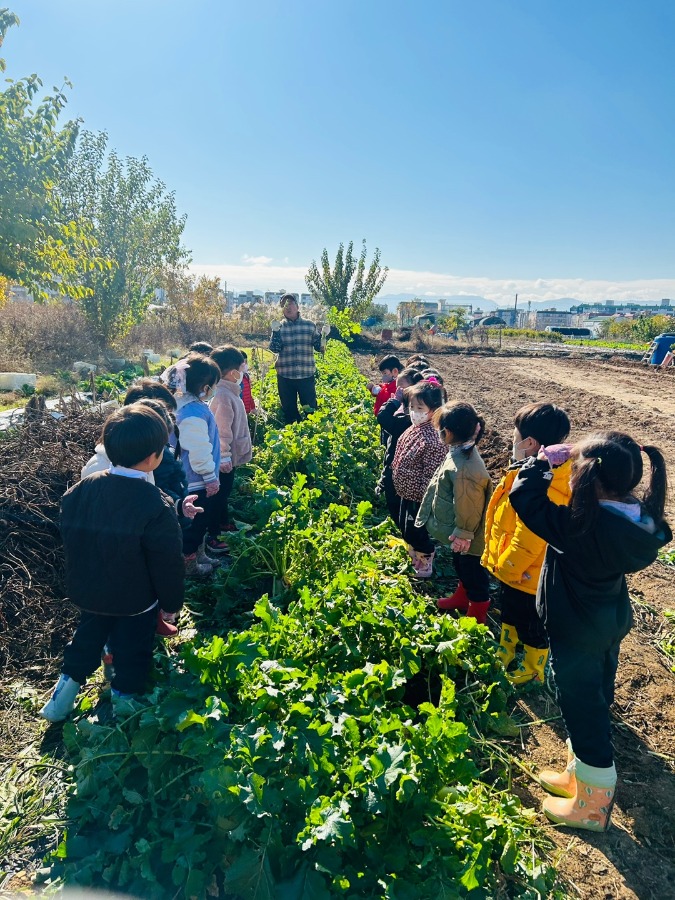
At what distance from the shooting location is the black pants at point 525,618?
2.97 meters

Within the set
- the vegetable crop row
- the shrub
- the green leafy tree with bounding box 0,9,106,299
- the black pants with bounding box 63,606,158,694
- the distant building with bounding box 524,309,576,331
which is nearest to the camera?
the vegetable crop row

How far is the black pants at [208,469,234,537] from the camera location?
173 inches

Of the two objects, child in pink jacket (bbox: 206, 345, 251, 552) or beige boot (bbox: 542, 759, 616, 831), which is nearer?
beige boot (bbox: 542, 759, 616, 831)

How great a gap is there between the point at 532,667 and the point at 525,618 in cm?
30

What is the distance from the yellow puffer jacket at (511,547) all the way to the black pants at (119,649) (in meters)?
1.88

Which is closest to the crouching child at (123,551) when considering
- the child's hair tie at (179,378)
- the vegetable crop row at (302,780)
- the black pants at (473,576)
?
the vegetable crop row at (302,780)

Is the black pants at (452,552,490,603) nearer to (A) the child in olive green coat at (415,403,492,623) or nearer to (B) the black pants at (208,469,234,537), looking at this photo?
(A) the child in olive green coat at (415,403,492,623)

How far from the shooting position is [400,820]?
1.75m

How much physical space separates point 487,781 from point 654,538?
1.42 metres

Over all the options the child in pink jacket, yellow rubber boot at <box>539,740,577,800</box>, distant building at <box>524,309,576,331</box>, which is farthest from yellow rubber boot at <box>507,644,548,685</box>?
distant building at <box>524,309,576,331</box>

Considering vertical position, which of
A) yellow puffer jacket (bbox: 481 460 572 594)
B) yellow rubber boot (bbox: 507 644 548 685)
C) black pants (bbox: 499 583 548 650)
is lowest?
yellow rubber boot (bbox: 507 644 548 685)

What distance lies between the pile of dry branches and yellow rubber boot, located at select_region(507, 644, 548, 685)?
266cm

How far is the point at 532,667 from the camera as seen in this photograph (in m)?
3.01

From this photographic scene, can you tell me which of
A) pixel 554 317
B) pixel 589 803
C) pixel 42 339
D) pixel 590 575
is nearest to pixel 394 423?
pixel 590 575
